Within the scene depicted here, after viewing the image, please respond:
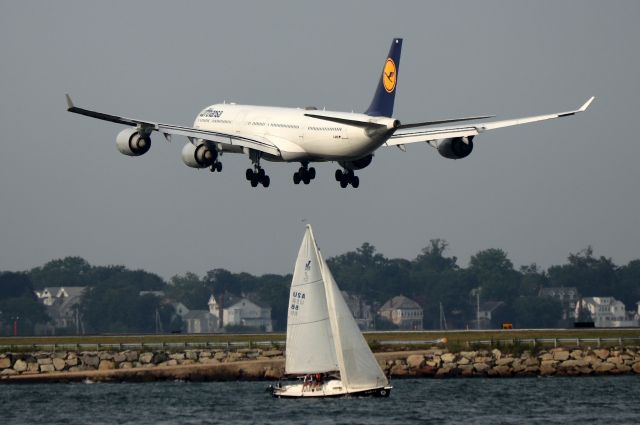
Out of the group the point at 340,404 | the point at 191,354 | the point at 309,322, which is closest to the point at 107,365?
the point at 191,354

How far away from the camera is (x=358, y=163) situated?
11756 centimetres

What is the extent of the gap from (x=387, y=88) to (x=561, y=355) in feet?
75.9

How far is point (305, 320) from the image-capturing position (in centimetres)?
10381

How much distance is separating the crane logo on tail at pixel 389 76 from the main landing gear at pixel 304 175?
28.0ft

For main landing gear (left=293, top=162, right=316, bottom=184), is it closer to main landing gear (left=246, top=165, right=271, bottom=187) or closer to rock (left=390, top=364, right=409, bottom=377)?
main landing gear (left=246, top=165, right=271, bottom=187)

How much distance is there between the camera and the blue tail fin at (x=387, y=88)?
372 ft

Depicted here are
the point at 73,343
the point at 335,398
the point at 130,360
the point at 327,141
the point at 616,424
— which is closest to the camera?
the point at 616,424

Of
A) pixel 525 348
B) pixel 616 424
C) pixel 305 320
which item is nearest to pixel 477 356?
pixel 525 348

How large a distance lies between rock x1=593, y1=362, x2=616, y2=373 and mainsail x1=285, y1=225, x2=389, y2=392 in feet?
64.3

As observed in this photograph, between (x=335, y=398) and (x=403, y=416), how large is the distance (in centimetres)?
774

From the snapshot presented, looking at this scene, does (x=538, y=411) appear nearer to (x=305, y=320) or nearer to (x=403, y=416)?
(x=403, y=416)

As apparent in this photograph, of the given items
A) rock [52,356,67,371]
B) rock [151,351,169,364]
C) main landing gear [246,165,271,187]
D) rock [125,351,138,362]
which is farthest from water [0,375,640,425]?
main landing gear [246,165,271,187]

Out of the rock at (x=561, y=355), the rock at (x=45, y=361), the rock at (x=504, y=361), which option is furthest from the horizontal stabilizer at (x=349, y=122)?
the rock at (x=45, y=361)

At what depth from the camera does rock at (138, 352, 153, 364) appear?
395 feet
